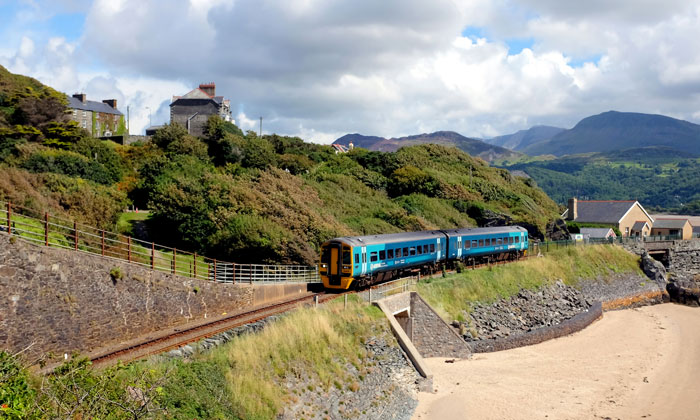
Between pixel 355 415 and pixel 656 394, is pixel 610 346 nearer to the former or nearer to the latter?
pixel 656 394

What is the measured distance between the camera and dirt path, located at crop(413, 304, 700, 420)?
77.2 feet

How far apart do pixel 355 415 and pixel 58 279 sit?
959 cm

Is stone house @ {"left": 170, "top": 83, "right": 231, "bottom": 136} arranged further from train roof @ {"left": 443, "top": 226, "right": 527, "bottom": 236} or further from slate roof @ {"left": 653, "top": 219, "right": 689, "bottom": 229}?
slate roof @ {"left": 653, "top": 219, "right": 689, "bottom": 229}

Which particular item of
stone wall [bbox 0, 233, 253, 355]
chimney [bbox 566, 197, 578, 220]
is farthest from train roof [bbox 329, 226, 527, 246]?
chimney [bbox 566, 197, 578, 220]

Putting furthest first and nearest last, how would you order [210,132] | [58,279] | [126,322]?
[210,132] < [126,322] < [58,279]

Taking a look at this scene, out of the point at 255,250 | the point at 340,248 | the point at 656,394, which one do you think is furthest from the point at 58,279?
the point at 656,394

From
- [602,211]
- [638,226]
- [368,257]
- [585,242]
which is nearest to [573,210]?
[602,211]

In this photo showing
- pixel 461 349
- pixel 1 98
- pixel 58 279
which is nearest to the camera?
pixel 58 279

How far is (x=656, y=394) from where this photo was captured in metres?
27.0

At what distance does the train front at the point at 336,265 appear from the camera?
2661 cm

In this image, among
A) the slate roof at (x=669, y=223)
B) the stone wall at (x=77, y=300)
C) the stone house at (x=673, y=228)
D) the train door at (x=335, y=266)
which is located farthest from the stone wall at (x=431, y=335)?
the slate roof at (x=669, y=223)

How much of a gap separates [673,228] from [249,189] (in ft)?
196

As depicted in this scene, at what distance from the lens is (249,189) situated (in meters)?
36.7

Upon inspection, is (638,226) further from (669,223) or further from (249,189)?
(249,189)
